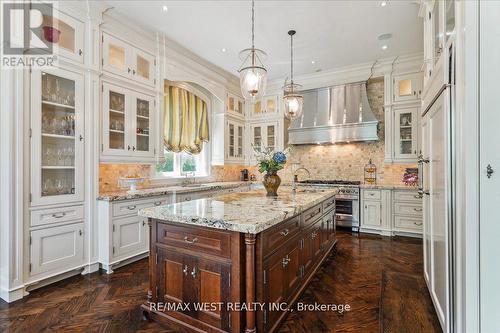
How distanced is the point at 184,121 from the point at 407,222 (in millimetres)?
4487

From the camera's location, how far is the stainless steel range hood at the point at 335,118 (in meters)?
4.86

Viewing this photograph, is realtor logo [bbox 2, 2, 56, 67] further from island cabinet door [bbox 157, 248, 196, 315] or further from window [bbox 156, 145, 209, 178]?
island cabinet door [bbox 157, 248, 196, 315]

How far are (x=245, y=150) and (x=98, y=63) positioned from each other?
383 centimetres

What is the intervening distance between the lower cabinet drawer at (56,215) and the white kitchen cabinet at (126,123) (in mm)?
693

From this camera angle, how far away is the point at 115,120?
335 cm

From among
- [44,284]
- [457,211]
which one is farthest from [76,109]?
[457,211]

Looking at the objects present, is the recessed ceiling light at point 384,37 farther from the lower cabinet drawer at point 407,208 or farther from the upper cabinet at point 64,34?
the upper cabinet at point 64,34

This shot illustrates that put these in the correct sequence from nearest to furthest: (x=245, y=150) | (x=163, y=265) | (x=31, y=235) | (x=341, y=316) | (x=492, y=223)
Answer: (x=492, y=223), (x=163, y=265), (x=341, y=316), (x=31, y=235), (x=245, y=150)

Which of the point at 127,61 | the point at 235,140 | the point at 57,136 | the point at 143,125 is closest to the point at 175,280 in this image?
the point at 57,136

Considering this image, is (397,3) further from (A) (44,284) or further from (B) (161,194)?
(A) (44,284)

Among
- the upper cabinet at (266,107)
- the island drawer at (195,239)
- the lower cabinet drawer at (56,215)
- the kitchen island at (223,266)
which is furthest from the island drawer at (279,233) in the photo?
the upper cabinet at (266,107)

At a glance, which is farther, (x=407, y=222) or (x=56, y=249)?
(x=407, y=222)

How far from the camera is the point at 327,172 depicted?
5.62 m

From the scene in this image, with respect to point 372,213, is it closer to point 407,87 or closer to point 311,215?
point 407,87
